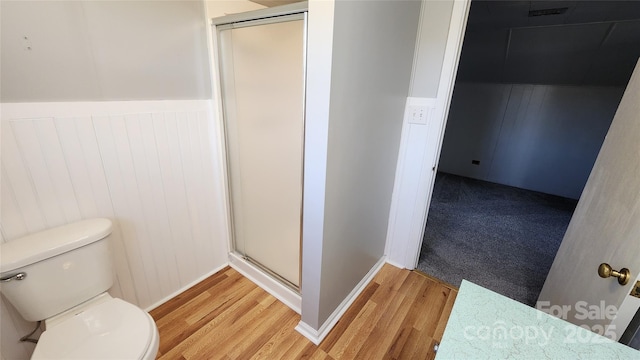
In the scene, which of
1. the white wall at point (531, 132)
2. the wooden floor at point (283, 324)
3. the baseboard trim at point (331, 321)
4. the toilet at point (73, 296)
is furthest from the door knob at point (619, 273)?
the white wall at point (531, 132)

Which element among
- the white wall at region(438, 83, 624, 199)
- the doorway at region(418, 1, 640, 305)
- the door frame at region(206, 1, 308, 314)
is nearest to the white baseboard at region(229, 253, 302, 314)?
the door frame at region(206, 1, 308, 314)

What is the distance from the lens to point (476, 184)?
432 cm

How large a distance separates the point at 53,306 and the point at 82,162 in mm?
639

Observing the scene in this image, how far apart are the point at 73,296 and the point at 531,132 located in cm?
535

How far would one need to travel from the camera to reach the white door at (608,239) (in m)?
0.88

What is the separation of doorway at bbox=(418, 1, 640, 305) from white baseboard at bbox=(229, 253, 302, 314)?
1225 mm

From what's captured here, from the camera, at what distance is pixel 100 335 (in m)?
1.05

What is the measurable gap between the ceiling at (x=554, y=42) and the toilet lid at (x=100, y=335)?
316 centimetres

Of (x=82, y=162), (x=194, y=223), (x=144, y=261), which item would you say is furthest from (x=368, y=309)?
(x=82, y=162)

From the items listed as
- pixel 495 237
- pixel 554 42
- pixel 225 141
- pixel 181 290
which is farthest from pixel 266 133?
pixel 554 42

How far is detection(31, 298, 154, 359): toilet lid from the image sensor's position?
972mm

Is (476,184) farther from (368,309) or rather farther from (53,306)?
(53,306)

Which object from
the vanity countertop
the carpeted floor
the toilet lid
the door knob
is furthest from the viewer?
the carpeted floor

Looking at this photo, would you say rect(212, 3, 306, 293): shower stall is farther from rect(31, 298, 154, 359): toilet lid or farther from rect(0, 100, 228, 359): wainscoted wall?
rect(31, 298, 154, 359): toilet lid
